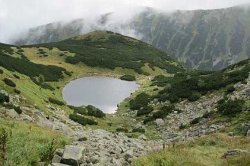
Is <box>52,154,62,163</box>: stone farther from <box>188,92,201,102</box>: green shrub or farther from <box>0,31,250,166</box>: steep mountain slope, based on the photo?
<box>188,92,201,102</box>: green shrub

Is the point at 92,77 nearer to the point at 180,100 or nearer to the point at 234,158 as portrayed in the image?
the point at 180,100

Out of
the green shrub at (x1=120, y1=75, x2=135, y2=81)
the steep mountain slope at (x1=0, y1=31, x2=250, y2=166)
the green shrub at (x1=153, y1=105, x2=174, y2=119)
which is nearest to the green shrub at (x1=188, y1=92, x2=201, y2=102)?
the steep mountain slope at (x1=0, y1=31, x2=250, y2=166)

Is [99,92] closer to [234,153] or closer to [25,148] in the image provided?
[234,153]

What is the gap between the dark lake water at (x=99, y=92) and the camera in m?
60.7

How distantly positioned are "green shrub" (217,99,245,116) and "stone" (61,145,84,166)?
24598 mm

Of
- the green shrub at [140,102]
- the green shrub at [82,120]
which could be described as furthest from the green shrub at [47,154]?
the green shrub at [140,102]

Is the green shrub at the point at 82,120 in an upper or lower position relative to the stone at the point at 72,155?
upper

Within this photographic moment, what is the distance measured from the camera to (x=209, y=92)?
174 ft

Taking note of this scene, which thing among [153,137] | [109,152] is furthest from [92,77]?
[109,152]

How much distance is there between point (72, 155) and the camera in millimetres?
16734

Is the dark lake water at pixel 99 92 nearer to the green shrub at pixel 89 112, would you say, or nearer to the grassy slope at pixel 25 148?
the green shrub at pixel 89 112

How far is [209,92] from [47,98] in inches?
760

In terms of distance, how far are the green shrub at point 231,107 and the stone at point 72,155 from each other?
24.6m

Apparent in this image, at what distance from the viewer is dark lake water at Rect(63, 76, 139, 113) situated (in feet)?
199
